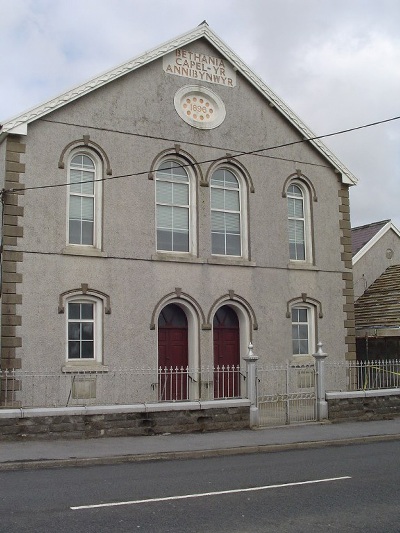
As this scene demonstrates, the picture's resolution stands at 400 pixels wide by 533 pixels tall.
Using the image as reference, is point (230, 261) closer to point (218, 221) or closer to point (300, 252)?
point (218, 221)

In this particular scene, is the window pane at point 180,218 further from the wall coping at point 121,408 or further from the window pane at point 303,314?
the wall coping at point 121,408

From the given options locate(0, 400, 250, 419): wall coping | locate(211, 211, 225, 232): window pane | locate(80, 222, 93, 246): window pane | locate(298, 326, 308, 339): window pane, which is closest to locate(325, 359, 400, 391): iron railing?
locate(298, 326, 308, 339): window pane

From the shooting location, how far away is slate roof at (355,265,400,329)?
22.3 meters

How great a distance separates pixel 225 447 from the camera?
13.0 metres

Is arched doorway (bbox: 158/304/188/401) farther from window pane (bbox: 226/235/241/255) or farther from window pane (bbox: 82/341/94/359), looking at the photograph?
window pane (bbox: 226/235/241/255)

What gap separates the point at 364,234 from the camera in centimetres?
2795

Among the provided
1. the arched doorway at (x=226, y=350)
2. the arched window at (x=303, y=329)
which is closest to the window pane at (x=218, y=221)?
the arched doorway at (x=226, y=350)

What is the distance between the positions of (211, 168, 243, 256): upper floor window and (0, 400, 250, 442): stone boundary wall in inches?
228

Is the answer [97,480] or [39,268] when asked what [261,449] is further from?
[39,268]

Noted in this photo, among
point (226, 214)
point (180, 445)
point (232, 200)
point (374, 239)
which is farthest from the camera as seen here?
point (374, 239)

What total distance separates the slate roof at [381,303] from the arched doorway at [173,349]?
675cm

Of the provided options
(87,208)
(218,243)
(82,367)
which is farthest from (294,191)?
(82,367)

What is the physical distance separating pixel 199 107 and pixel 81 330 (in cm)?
716

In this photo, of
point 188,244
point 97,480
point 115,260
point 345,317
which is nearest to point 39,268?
point 115,260
